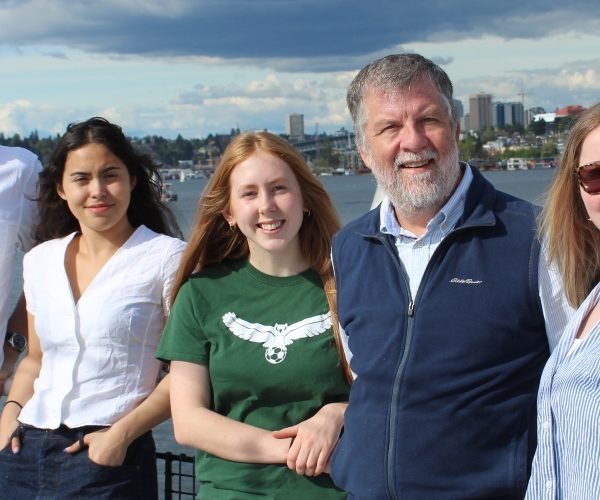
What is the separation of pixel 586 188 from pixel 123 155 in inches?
94.1

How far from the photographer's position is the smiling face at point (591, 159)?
9.25 ft

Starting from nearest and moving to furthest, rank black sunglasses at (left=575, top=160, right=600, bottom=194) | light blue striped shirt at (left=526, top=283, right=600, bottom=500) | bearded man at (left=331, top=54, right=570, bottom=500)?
1. light blue striped shirt at (left=526, top=283, right=600, bottom=500)
2. black sunglasses at (left=575, top=160, right=600, bottom=194)
3. bearded man at (left=331, top=54, right=570, bottom=500)

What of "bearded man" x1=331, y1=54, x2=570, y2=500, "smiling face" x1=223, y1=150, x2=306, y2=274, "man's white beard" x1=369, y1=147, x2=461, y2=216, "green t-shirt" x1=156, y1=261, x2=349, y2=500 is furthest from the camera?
"smiling face" x1=223, y1=150, x2=306, y2=274

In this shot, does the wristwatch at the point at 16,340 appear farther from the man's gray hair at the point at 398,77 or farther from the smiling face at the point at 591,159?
the smiling face at the point at 591,159

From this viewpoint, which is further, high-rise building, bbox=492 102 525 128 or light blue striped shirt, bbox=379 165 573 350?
high-rise building, bbox=492 102 525 128

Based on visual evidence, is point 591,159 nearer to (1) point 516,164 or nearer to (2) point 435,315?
(2) point 435,315

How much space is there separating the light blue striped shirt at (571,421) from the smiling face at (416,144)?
79cm

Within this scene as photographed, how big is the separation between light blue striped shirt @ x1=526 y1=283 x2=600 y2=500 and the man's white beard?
757 millimetres

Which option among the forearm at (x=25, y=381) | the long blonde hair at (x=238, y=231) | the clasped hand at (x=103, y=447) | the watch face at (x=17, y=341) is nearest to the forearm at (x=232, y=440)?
the clasped hand at (x=103, y=447)

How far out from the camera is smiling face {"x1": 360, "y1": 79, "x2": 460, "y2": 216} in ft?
10.9

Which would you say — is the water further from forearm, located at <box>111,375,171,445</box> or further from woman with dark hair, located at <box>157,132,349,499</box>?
forearm, located at <box>111,375,171,445</box>

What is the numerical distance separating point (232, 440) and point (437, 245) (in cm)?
115

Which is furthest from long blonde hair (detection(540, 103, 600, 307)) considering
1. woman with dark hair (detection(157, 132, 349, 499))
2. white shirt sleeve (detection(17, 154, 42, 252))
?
white shirt sleeve (detection(17, 154, 42, 252))

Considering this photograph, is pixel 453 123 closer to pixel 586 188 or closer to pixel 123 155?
pixel 586 188
